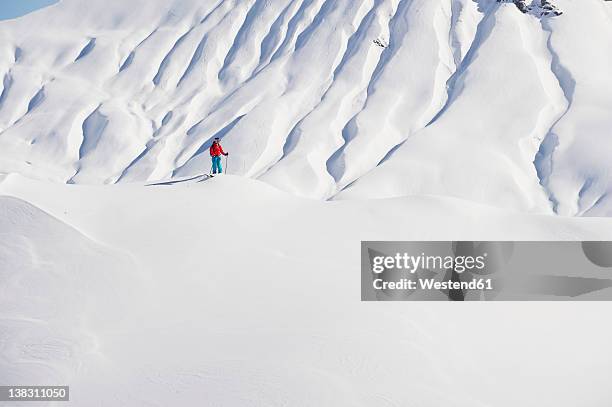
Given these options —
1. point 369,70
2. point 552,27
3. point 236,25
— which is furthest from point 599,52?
point 236,25

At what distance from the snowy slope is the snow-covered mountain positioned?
26.3 meters

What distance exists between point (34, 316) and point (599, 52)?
49018mm

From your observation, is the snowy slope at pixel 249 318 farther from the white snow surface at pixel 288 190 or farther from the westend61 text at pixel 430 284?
the westend61 text at pixel 430 284

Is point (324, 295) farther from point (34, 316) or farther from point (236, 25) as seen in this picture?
point (236, 25)

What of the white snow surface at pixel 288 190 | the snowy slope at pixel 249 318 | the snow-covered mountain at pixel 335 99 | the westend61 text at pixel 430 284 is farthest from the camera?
the snow-covered mountain at pixel 335 99

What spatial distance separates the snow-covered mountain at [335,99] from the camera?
38406 mm

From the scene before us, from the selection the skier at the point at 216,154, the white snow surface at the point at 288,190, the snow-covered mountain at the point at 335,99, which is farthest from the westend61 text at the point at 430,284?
the snow-covered mountain at the point at 335,99

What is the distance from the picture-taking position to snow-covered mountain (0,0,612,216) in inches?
1512

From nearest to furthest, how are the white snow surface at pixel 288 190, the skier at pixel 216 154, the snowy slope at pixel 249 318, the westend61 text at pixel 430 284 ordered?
1. the snowy slope at pixel 249 318
2. the white snow surface at pixel 288 190
3. the westend61 text at pixel 430 284
4. the skier at pixel 216 154

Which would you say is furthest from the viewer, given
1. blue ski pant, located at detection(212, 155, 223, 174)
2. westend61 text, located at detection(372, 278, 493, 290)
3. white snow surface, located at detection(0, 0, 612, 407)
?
blue ski pant, located at detection(212, 155, 223, 174)

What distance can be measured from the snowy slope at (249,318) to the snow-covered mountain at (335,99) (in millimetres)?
26331

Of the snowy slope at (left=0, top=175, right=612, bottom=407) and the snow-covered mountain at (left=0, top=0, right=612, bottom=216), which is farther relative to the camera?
the snow-covered mountain at (left=0, top=0, right=612, bottom=216)

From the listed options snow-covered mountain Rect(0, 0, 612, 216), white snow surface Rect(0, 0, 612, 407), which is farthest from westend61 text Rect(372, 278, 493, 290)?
snow-covered mountain Rect(0, 0, 612, 216)

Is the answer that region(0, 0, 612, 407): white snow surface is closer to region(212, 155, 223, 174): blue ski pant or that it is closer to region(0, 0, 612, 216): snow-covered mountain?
region(0, 0, 612, 216): snow-covered mountain
